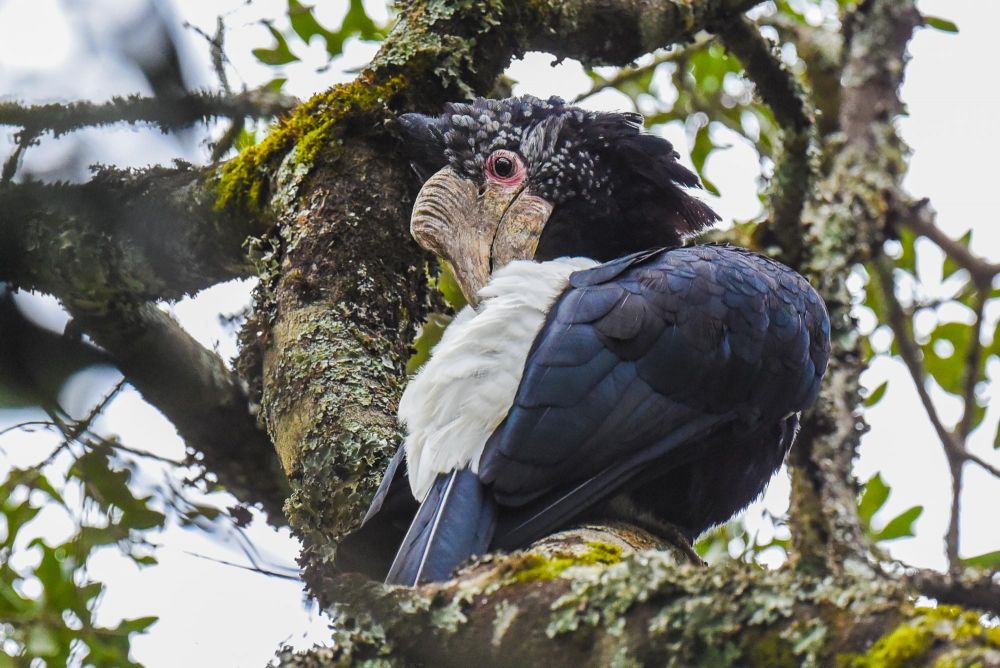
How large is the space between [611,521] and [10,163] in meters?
1.71

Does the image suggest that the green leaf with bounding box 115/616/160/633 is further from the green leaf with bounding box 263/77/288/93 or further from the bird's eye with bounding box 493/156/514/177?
the green leaf with bounding box 263/77/288/93

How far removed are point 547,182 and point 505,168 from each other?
148mm

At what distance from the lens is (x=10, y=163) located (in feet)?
8.95

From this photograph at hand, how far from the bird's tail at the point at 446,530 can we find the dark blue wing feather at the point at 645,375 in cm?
5

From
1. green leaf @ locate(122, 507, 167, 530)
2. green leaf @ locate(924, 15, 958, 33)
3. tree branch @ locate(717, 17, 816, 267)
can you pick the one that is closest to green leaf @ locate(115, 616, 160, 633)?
green leaf @ locate(122, 507, 167, 530)

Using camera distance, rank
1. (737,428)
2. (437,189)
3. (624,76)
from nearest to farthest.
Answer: (737,428)
(437,189)
(624,76)

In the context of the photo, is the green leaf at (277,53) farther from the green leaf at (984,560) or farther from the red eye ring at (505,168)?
the green leaf at (984,560)

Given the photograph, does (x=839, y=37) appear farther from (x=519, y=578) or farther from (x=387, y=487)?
(x=519, y=578)

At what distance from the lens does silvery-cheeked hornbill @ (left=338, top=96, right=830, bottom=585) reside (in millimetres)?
2660

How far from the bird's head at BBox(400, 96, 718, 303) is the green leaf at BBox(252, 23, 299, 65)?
1.57 m

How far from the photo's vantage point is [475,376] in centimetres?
292

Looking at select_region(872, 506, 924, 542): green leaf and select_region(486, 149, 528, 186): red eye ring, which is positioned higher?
select_region(872, 506, 924, 542): green leaf

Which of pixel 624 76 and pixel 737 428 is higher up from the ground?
pixel 624 76

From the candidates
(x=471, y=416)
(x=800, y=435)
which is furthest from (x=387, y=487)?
(x=800, y=435)
